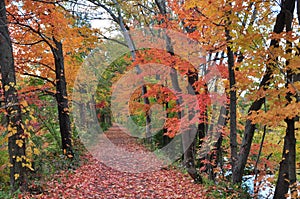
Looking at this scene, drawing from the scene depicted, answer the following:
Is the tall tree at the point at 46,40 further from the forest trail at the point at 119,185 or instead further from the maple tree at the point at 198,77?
the forest trail at the point at 119,185

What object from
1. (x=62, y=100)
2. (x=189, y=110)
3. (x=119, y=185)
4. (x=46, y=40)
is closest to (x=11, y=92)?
(x=46, y=40)

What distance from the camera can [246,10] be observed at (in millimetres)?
5324

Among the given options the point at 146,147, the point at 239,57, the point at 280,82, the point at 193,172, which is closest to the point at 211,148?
the point at 193,172

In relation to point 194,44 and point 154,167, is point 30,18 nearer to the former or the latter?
point 194,44

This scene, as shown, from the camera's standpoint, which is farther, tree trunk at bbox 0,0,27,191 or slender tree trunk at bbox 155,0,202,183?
slender tree trunk at bbox 155,0,202,183

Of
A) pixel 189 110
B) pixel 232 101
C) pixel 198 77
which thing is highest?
pixel 198 77

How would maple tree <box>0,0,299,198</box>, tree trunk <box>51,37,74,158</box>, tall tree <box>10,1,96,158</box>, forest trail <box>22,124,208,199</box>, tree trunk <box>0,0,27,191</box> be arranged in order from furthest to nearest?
tree trunk <box>51,37,74,158</box> → tall tree <box>10,1,96,158</box> → forest trail <box>22,124,208,199</box> → tree trunk <box>0,0,27,191</box> → maple tree <box>0,0,299,198</box>

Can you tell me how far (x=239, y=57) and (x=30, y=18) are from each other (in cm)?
642

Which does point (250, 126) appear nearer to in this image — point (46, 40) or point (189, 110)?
point (189, 110)

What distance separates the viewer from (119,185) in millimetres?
7434

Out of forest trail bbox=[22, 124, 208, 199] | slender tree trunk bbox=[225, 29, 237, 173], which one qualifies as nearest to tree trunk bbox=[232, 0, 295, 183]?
slender tree trunk bbox=[225, 29, 237, 173]

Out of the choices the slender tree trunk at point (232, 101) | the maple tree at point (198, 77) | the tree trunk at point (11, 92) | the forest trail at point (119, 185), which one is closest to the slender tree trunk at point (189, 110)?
the maple tree at point (198, 77)

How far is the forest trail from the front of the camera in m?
6.34

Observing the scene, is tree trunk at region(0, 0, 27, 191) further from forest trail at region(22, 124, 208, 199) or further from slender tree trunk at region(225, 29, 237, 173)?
slender tree trunk at region(225, 29, 237, 173)
